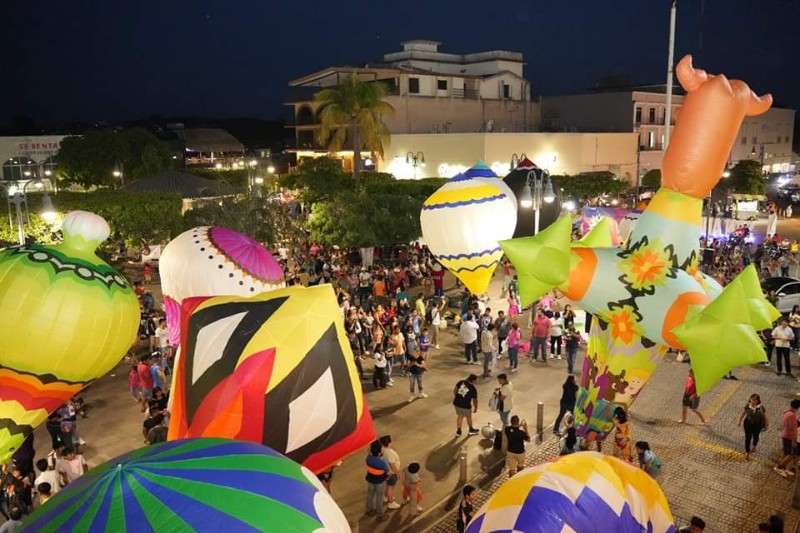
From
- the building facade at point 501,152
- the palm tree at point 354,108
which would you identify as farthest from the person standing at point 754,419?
the building facade at point 501,152

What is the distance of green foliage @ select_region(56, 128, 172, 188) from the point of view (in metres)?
42.5

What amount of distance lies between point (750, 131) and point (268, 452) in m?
64.8

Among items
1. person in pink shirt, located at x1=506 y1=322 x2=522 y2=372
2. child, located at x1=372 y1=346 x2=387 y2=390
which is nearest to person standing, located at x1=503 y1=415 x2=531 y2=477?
child, located at x1=372 y1=346 x2=387 y2=390

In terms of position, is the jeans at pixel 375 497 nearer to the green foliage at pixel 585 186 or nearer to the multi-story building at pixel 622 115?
the green foliage at pixel 585 186

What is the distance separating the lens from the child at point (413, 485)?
889 centimetres

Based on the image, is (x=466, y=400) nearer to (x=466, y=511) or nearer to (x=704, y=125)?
(x=466, y=511)

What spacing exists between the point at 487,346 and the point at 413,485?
5.27 m

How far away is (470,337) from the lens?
48.3 feet

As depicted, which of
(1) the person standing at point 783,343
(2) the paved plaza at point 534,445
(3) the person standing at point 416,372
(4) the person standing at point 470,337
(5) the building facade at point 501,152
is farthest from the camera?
(5) the building facade at point 501,152

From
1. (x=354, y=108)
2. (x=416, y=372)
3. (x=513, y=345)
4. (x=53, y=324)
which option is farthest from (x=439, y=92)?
(x=53, y=324)

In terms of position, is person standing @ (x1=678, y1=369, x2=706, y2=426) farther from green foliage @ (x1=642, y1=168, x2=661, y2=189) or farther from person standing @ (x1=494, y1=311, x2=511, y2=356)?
green foliage @ (x1=642, y1=168, x2=661, y2=189)

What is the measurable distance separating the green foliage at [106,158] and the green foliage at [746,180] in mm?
38651

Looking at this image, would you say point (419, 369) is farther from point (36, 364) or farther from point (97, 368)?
point (36, 364)

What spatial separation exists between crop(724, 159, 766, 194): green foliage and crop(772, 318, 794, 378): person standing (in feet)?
105
